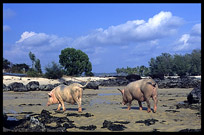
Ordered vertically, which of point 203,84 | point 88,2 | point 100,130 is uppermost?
point 88,2

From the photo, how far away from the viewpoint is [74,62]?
68.1m

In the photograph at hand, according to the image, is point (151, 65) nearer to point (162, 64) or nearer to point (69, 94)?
point (162, 64)

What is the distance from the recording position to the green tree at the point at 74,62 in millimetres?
66875

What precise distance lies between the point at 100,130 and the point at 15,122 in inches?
127

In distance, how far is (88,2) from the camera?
30.4ft

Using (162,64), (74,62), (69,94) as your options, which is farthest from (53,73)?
(162,64)

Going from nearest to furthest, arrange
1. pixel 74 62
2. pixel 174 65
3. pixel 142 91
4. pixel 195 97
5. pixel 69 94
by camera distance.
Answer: pixel 69 94
pixel 142 91
pixel 195 97
pixel 74 62
pixel 174 65

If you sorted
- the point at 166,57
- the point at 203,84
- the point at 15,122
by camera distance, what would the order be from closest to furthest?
the point at 15,122 < the point at 203,84 < the point at 166,57

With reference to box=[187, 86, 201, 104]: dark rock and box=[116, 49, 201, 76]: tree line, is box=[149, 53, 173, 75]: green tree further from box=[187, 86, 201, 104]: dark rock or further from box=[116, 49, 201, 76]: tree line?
box=[187, 86, 201, 104]: dark rock

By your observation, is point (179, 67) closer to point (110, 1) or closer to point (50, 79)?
point (50, 79)

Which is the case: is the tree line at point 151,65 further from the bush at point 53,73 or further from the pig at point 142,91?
the pig at point 142,91

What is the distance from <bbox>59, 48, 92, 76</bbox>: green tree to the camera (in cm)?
6688

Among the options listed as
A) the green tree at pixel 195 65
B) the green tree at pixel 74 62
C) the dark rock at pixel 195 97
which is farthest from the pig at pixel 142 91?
the green tree at pixel 195 65

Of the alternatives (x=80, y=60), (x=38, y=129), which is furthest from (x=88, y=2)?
(x=80, y=60)
